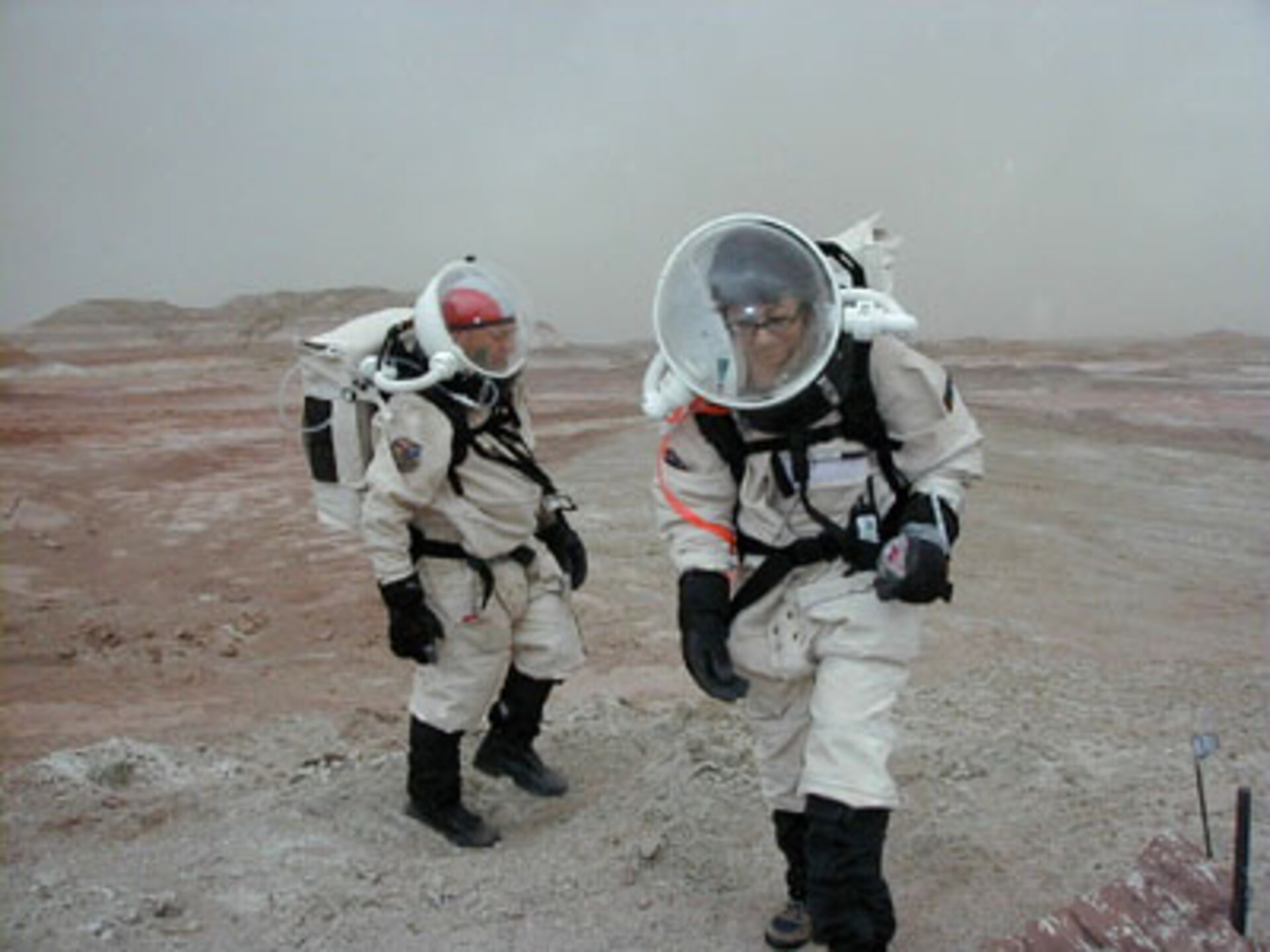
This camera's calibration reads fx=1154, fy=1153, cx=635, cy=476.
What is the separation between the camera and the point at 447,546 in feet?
13.6

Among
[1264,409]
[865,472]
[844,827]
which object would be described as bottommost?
[1264,409]

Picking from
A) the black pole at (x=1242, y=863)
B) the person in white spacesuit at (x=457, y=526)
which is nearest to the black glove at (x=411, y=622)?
the person in white spacesuit at (x=457, y=526)

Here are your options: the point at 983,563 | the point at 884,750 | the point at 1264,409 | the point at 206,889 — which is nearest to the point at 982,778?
the point at 884,750

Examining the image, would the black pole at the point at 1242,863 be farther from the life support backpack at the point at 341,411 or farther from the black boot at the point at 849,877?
the life support backpack at the point at 341,411

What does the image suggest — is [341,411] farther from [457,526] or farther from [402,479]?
[457,526]

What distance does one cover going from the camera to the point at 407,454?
3934 millimetres

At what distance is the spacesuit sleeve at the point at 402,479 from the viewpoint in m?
3.93

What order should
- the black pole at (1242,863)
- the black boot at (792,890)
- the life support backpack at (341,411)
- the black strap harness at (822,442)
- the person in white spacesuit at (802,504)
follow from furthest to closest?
the life support backpack at (341,411) → the black boot at (792,890) → the black strap harness at (822,442) → the person in white spacesuit at (802,504) → the black pole at (1242,863)

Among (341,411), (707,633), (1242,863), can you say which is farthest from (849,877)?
(341,411)

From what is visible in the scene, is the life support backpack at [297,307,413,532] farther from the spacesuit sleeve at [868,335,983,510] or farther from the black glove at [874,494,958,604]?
the black glove at [874,494,958,604]

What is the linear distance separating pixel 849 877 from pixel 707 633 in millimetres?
709

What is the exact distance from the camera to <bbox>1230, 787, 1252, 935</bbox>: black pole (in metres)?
2.63

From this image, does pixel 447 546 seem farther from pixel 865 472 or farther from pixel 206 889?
pixel 865 472

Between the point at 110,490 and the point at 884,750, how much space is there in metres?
11.9
